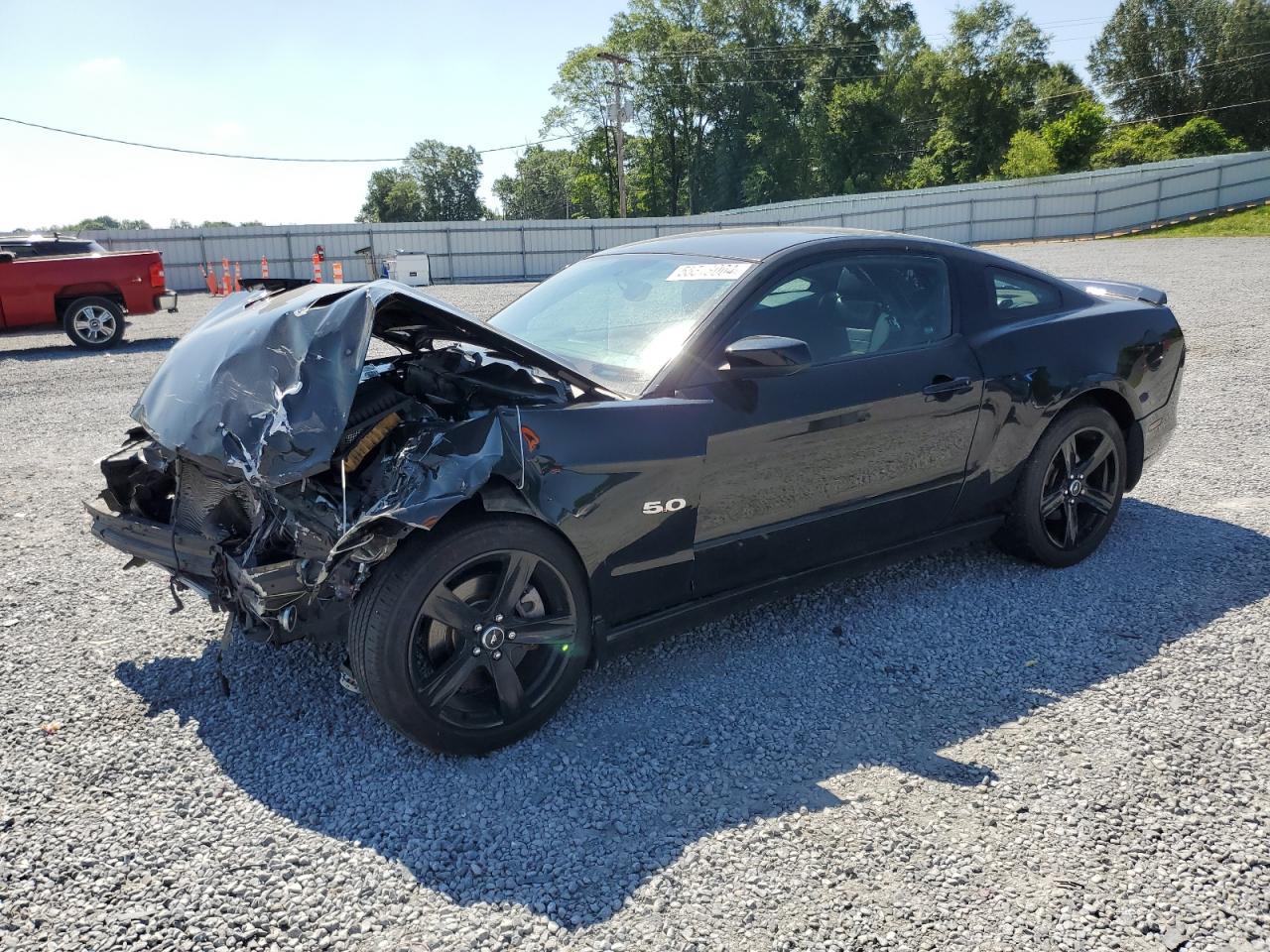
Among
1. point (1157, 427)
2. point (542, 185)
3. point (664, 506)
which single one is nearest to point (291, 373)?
point (664, 506)

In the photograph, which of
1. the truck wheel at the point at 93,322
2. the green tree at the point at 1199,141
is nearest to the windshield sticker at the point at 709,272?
the truck wheel at the point at 93,322

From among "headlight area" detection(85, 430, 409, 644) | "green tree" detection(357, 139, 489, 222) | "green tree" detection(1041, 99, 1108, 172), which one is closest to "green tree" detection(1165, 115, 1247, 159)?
"green tree" detection(1041, 99, 1108, 172)

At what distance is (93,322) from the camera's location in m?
12.6

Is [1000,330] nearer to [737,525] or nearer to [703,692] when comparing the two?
[737,525]

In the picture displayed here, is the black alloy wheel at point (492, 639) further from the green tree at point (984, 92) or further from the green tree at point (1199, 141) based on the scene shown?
the green tree at point (984, 92)

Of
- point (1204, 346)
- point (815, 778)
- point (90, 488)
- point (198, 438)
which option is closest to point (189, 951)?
point (198, 438)

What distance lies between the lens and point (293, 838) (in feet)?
8.22

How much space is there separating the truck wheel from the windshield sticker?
11.7 meters

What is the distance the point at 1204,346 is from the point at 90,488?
10415 mm

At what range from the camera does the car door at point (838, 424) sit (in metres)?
3.24

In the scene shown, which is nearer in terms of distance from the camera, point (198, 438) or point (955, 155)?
point (198, 438)

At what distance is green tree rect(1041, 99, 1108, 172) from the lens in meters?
42.2

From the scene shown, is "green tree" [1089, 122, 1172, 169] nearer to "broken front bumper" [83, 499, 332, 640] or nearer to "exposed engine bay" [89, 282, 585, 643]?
"exposed engine bay" [89, 282, 585, 643]

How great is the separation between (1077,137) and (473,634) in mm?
47949
